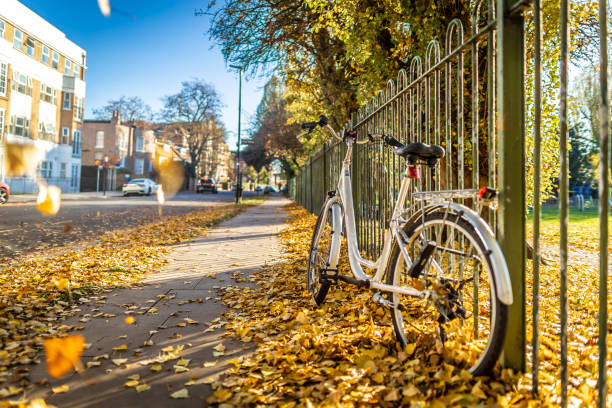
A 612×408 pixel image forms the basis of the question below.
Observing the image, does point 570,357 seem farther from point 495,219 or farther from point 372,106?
point 372,106

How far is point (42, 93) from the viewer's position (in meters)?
33.3

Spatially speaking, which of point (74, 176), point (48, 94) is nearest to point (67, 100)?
point (48, 94)

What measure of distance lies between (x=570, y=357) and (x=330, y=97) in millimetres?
11050

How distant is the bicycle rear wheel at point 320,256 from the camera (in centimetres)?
355

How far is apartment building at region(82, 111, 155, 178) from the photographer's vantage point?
5247 centimetres

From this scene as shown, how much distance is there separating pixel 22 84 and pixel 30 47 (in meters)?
2.96

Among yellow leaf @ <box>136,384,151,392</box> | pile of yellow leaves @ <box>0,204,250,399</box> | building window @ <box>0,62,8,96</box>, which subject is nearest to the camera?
yellow leaf @ <box>136,384,151,392</box>

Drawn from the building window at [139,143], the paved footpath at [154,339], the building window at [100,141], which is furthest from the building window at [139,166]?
the paved footpath at [154,339]

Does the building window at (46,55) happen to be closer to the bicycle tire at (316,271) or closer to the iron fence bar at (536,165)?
the bicycle tire at (316,271)

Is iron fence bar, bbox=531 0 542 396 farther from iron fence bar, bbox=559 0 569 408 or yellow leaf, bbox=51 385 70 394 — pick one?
yellow leaf, bbox=51 385 70 394

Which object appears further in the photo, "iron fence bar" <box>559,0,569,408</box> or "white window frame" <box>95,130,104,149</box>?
"white window frame" <box>95,130,104,149</box>

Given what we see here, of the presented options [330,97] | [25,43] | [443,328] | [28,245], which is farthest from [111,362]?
[25,43]

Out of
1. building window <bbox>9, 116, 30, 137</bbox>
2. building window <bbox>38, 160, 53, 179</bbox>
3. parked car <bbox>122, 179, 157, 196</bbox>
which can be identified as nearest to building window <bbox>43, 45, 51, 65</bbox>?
building window <bbox>9, 116, 30, 137</bbox>

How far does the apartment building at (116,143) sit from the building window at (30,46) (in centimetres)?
1835
